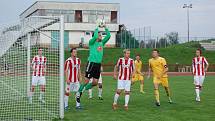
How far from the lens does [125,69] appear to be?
593 inches

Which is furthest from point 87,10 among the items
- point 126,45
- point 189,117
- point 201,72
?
point 189,117

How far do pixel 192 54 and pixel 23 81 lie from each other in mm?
54188

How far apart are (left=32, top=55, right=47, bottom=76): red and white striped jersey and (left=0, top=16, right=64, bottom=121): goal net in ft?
1.78

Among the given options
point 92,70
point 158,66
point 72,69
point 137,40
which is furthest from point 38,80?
point 137,40

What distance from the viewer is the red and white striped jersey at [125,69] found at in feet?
49.3

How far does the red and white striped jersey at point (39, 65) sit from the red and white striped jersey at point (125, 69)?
298 centimetres

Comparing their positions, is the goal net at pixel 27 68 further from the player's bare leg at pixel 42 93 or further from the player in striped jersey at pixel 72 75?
the player in striped jersey at pixel 72 75

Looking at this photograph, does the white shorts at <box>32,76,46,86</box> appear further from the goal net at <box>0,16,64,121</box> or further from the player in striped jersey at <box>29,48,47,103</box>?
Result: the goal net at <box>0,16,64,121</box>

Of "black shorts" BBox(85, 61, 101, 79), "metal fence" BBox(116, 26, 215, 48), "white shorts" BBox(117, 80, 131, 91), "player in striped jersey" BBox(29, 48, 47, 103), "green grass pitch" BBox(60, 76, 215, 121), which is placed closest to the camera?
"green grass pitch" BBox(60, 76, 215, 121)

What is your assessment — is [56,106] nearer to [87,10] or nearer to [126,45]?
[126,45]

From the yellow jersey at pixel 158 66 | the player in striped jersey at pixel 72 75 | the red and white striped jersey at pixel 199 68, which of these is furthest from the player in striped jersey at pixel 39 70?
the red and white striped jersey at pixel 199 68

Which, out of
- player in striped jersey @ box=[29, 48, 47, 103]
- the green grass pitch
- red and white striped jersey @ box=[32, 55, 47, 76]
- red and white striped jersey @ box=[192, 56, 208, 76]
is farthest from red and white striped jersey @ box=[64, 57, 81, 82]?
red and white striped jersey @ box=[192, 56, 208, 76]

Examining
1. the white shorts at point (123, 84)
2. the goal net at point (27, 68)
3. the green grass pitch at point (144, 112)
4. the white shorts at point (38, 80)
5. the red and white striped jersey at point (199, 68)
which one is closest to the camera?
the green grass pitch at point (144, 112)

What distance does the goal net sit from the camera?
43.1ft
